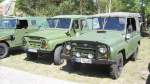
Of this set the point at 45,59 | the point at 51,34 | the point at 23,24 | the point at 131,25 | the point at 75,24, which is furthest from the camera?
the point at 23,24

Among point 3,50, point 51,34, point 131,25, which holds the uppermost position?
point 131,25

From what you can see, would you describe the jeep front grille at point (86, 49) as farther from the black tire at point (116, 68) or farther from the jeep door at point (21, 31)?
the jeep door at point (21, 31)

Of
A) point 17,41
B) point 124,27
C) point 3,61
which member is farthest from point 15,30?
point 124,27

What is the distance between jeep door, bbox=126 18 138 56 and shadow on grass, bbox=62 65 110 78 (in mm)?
1075

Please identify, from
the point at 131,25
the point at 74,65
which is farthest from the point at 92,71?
the point at 131,25

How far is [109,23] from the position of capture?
10.0 m

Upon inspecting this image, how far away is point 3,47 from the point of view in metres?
12.3

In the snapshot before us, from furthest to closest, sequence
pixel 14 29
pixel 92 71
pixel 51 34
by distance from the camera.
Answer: pixel 14 29
pixel 51 34
pixel 92 71

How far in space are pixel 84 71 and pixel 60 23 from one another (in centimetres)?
293

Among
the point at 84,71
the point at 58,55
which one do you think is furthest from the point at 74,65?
the point at 58,55

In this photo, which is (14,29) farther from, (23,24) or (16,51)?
(16,51)

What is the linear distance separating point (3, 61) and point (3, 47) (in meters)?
0.69

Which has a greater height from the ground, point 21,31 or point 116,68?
point 21,31

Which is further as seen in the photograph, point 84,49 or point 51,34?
point 51,34
